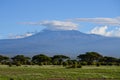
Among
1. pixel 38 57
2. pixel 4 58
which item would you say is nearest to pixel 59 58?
pixel 38 57

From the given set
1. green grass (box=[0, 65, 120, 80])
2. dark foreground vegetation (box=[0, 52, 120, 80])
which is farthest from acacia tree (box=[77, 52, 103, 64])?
green grass (box=[0, 65, 120, 80])

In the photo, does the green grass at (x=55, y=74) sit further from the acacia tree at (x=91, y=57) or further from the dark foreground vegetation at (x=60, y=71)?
the acacia tree at (x=91, y=57)

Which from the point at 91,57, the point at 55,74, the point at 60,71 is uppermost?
the point at 91,57

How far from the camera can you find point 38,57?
372 ft

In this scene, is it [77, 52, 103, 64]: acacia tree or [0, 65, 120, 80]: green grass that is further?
[77, 52, 103, 64]: acacia tree

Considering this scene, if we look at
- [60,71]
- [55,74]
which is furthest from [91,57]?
[55,74]

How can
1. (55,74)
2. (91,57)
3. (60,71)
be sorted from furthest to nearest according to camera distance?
(91,57), (60,71), (55,74)

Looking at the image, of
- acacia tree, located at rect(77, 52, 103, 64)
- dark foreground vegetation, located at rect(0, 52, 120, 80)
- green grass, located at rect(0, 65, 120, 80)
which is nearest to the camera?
green grass, located at rect(0, 65, 120, 80)

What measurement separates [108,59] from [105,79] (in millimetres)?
75067

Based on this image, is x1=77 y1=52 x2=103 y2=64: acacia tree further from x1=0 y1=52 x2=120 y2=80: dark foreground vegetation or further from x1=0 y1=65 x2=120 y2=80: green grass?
x1=0 y1=65 x2=120 y2=80: green grass

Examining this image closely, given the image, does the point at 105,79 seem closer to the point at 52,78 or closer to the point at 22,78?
the point at 52,78

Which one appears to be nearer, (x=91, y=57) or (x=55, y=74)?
(x=55, y=74)

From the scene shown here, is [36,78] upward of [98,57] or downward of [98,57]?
downward

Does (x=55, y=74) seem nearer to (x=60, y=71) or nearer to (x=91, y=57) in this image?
(x=60, y=71)
